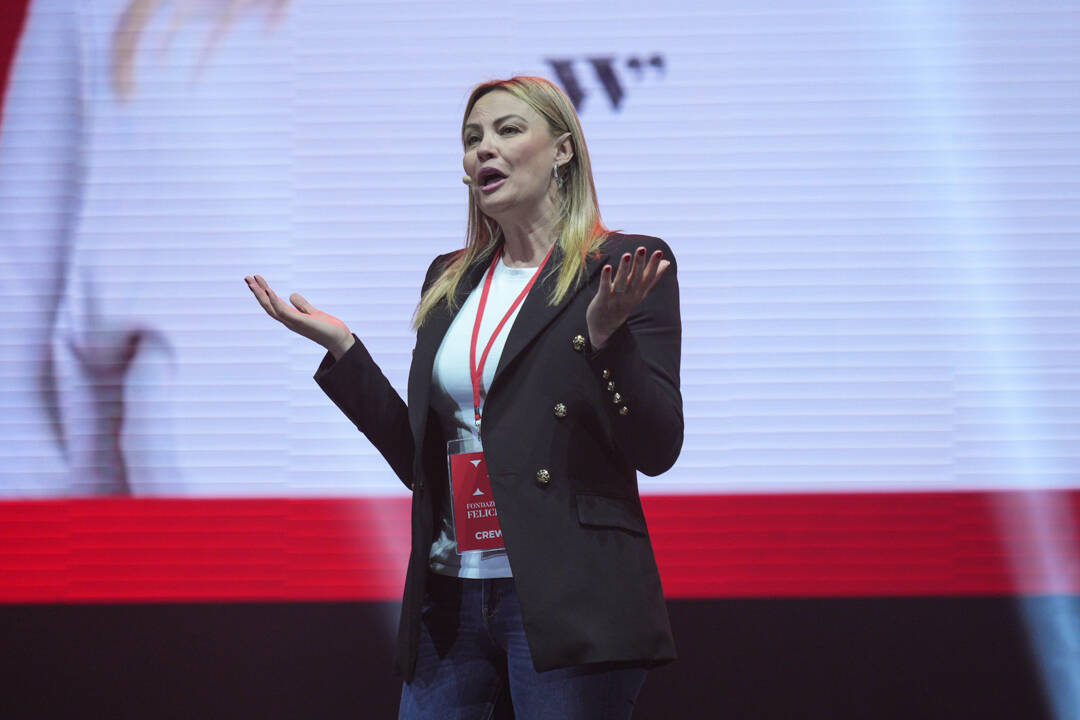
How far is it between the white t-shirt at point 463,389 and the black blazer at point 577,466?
0.07 feet

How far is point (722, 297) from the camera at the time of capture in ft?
8.59

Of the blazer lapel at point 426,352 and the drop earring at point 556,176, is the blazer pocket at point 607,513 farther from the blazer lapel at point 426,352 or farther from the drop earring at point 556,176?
the drop earring at point 556,176

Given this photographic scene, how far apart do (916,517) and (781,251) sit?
76cm

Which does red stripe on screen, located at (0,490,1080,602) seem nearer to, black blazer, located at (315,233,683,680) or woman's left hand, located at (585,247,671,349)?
black blazer, located at (315,233,683,680)

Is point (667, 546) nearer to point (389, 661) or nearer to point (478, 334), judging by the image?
point (389, 661)

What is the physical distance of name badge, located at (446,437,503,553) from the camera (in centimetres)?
136

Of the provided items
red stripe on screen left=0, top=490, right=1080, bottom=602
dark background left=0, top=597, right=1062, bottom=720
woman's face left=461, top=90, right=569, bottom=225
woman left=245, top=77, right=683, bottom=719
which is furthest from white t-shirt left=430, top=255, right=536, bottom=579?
dark background left=0, top=597, right=1062, bottom=720

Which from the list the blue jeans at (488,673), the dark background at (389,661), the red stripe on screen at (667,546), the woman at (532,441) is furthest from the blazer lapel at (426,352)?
the dark background at (389,661)

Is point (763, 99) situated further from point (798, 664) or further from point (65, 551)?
point (65, 551)

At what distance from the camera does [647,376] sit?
1.26 meters

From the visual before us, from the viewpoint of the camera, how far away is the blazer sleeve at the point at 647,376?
125 cm

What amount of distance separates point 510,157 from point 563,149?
11 cm

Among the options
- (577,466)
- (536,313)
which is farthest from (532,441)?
(536,313)

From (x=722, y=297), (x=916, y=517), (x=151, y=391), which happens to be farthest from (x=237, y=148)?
(x=916, y=517)
